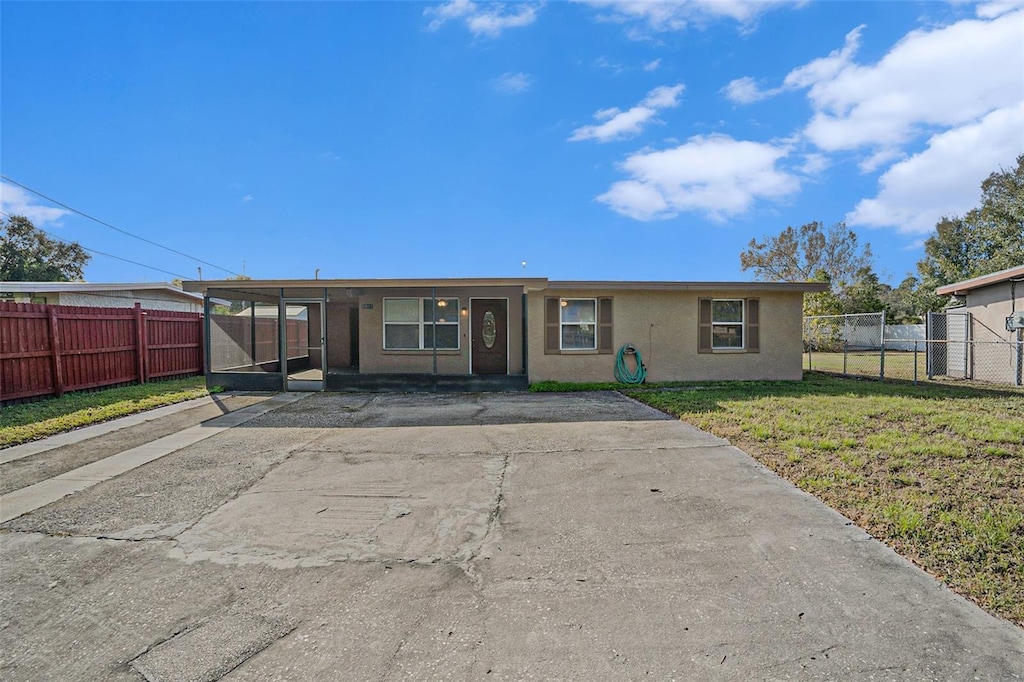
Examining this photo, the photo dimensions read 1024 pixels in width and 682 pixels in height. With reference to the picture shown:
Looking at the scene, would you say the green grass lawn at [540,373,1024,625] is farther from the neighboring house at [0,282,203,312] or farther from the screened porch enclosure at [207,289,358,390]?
the neighboring house at [0,282,203,312]

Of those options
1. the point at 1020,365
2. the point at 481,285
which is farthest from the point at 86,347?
the point at 1020,365

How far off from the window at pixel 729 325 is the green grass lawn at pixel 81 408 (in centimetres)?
1131

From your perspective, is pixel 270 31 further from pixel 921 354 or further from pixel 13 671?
pixel 921 354

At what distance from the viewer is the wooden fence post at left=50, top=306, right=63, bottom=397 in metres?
9.21

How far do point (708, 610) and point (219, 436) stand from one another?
645 centimetres

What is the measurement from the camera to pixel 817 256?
3412cm

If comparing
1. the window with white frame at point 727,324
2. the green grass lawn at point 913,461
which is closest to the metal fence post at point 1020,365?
the green grass lawn at point 913,461

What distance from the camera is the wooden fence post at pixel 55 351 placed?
921cm

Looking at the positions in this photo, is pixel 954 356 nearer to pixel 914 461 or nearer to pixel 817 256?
pixel 914 461

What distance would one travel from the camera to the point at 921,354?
2031cm

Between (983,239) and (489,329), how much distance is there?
3346 cm

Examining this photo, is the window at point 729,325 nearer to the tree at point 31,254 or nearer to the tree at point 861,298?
the tree at point 861,298

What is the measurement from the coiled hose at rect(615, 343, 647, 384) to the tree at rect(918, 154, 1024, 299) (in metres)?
26.7

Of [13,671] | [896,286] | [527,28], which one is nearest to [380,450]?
[13,671]
